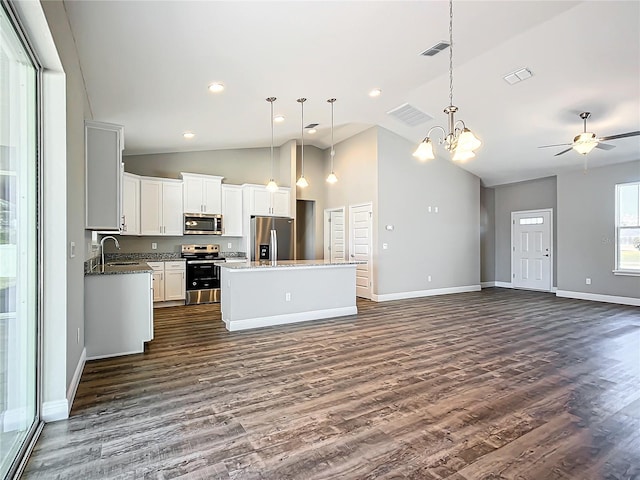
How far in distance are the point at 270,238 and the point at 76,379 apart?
15.7 feet

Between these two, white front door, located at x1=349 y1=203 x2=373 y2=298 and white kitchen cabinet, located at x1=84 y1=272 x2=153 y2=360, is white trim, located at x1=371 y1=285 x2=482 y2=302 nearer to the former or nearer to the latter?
white front door, located at x1=349 y1=203 x2=373 y2=298

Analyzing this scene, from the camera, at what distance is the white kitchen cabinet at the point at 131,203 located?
6.17 metres

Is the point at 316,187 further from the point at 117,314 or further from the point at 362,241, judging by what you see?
the point at 117,314

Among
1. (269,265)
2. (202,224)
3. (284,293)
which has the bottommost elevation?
(284,293)

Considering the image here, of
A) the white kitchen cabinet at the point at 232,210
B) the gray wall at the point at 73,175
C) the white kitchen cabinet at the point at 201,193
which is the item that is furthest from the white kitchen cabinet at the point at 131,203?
the gray wall at the point at 73,175

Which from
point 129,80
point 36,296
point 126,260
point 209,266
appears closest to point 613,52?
point 129,80

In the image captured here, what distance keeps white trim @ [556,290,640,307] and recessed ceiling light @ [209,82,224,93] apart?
7.94m

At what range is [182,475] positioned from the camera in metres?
1.83

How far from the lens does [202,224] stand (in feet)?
23.0

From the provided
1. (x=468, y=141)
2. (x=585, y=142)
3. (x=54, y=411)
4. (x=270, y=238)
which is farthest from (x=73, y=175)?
(x=585, y=142)

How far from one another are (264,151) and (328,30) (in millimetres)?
5019

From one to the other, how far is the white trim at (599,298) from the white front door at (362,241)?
4305 millimetres

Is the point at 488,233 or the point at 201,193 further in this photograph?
the point at 488,233

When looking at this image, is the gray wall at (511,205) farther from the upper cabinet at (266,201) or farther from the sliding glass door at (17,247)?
the sliding glass door at (17,247)
